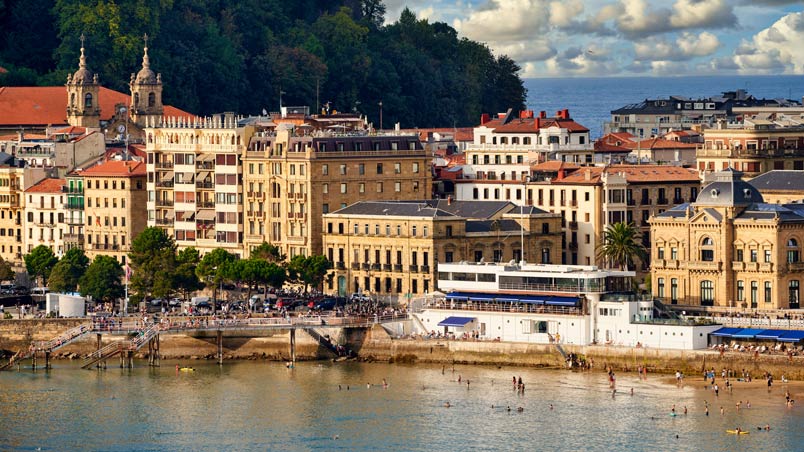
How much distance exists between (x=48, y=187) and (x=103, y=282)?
1825 cm

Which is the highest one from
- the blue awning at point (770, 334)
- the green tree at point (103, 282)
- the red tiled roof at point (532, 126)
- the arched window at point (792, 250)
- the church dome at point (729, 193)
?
the red tiled roof at point (532, 126)

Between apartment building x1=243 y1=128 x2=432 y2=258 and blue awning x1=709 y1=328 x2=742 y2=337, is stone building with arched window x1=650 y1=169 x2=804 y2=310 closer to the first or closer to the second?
blue awning x1=709 y1=328 x2=742 y2=337

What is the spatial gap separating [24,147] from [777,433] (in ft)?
237

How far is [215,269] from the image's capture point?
5659 inches

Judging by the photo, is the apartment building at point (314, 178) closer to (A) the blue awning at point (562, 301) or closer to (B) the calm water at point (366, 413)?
(B) the calm water at point (366, 413)

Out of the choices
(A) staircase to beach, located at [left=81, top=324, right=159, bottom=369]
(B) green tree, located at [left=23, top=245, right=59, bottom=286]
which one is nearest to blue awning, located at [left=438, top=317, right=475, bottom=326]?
(A) staircase to beach, located at [left=81, top=324, right=159, bottom=369]

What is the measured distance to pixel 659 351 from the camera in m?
120

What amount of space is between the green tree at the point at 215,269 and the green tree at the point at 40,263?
1084 centimetres

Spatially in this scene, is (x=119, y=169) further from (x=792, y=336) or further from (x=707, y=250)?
(x=792, y=336)

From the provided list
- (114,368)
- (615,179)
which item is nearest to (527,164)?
(615,179)

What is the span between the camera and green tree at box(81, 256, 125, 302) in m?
143

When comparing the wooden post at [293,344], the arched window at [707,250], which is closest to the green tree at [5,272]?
the wooden post at [293,344]

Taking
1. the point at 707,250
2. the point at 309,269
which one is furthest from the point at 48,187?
the point at 707,250

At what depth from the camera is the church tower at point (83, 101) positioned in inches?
7397
